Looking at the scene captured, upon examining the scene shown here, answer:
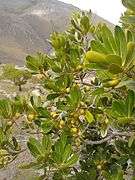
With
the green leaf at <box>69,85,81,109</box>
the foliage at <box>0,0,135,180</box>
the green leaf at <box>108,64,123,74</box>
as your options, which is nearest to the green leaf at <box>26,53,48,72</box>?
the foliage at <box>0,0,135,180</box>

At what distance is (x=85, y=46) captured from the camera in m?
4.29

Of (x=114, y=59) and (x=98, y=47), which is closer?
(x=114, y=59)

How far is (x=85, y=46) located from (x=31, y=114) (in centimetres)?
100

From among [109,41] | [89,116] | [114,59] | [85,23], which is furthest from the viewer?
[85,23]

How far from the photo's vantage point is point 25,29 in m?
95.2

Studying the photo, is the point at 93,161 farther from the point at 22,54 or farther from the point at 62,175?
the point at 22,54

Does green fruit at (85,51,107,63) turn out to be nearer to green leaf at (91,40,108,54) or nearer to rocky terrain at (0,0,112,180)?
green leaf at (91,40,108,54)

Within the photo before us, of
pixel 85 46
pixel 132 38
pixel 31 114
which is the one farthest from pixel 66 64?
pixel 132 38

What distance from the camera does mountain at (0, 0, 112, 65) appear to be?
88125 mm

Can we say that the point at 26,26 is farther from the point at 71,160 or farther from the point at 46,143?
the point at 71,160

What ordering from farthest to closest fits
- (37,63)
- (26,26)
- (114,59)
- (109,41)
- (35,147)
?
(26,26) < (37,63) < (35,147) < (109,41) < (114,59)

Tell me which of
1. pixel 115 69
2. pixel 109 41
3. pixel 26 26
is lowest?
pixel 26 26

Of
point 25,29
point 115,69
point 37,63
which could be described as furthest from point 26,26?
point 115,69

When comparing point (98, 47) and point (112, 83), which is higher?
point (98, 47)
